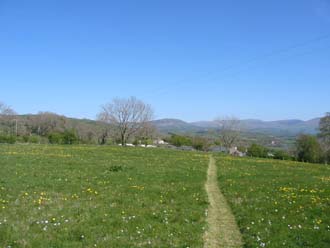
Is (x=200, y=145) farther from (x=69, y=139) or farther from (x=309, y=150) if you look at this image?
(x=69, y=139)

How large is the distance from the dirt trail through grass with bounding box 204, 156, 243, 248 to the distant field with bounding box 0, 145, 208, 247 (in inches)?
12.0

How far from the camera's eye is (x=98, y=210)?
1377 centimetres

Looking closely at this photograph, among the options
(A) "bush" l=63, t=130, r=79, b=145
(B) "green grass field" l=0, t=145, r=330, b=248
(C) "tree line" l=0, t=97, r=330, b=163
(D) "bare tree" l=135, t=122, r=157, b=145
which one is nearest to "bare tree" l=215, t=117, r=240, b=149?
(C) "tree line" l=0, t=97, r=330, b=163

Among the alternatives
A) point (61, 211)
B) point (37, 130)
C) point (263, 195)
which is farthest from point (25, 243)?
point (37, 130)

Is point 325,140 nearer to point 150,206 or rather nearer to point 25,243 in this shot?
point 150,206

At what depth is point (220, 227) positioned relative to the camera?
40.7ft

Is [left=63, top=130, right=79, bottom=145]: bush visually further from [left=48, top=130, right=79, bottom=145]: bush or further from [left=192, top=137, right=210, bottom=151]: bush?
[left=192, top=137, right=210, bottom=151]: bush

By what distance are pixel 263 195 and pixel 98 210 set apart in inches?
331

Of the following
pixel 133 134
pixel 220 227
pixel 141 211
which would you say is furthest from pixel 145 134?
pixel 220 227

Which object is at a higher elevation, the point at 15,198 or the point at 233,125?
the point at 233,125

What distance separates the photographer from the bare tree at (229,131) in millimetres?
114688

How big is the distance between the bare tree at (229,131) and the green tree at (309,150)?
114 ft

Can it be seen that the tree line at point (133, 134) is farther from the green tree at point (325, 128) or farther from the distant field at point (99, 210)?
the distant field at point (99, 210)

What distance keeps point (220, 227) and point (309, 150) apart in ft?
230
